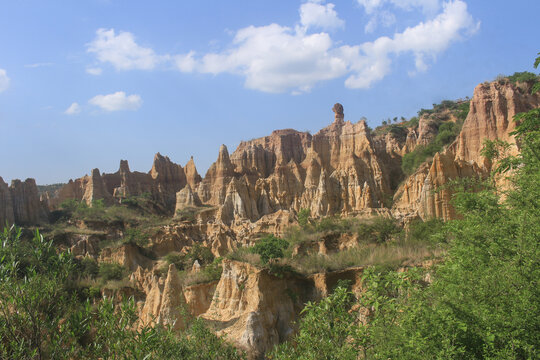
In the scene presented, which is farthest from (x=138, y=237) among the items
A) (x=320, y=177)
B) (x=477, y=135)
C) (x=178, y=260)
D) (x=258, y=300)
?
(x=477, y=135)

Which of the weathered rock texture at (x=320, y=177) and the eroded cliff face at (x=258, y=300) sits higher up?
the weathered rock texture at (x=320, y=177)

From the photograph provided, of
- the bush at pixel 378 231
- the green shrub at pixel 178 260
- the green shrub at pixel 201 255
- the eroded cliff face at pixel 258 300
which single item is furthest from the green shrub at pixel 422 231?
the green shrub at pixel 178 260

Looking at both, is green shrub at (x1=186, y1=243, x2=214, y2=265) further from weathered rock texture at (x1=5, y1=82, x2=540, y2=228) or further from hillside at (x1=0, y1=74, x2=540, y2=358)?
weathered rock texture at (x1=5, y1=82, x2=540, y2=228)

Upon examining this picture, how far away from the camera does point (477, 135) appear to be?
34.7 metres

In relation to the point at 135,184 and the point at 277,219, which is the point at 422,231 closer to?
the point at 277,219

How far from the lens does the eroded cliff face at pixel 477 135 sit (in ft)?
101

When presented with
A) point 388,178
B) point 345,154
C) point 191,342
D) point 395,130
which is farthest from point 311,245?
point 395,130

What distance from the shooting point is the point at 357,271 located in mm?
16406

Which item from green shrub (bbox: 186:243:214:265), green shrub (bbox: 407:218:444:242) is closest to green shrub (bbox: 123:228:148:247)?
green shrub (bbox: 186:243:214:265)

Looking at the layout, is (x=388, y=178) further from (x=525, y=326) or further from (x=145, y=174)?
(x=525, y=326)

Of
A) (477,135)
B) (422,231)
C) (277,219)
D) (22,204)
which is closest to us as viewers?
(422,231)

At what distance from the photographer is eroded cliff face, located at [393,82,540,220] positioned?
30.8m

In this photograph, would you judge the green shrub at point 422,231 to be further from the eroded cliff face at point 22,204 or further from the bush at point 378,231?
the eroded cliff face at point 22,204

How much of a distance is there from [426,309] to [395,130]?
193 feet
